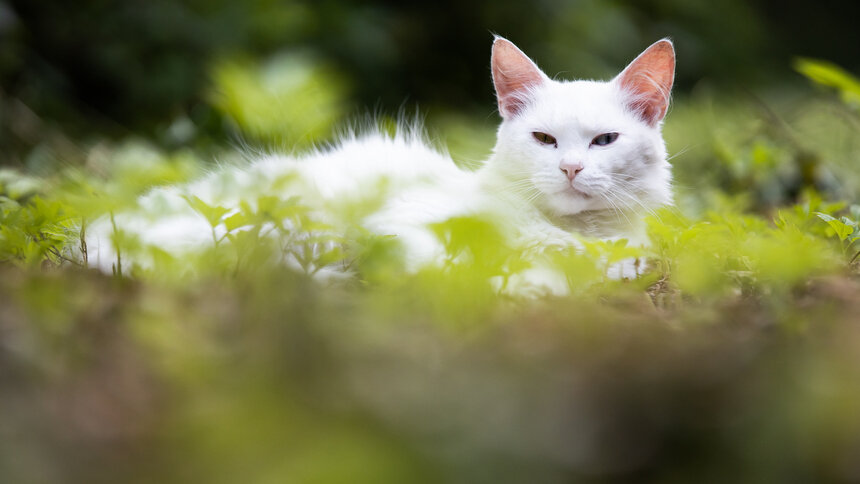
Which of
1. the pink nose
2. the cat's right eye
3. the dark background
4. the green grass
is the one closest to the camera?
the green grass

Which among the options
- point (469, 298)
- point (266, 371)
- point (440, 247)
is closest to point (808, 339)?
point (469, 298)

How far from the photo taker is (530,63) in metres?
2.05

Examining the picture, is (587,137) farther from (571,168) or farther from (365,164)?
(365,164)

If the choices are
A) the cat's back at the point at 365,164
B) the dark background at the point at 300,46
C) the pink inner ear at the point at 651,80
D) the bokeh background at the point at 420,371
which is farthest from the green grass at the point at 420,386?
the dark background at the point at 300,46

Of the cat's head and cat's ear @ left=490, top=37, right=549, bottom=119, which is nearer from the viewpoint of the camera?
the cat's head

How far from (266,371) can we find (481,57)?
4.18 m

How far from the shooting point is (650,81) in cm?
199

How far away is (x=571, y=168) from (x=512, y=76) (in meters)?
0.42

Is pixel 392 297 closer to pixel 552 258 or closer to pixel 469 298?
pixel 469 298

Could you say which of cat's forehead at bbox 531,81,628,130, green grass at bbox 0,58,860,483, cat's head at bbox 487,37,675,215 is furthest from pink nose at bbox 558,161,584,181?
green grass at bbox 0,58,860,483

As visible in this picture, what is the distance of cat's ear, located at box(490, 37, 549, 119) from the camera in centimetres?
206

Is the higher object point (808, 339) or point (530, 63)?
point (530, 63)

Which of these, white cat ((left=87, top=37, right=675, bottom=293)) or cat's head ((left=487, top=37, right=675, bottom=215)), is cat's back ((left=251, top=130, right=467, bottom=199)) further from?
cat's head ((left=487, top=37, right=675, bottom=215))

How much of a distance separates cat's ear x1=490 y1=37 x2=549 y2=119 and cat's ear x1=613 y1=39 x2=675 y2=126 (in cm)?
Answer: 23
